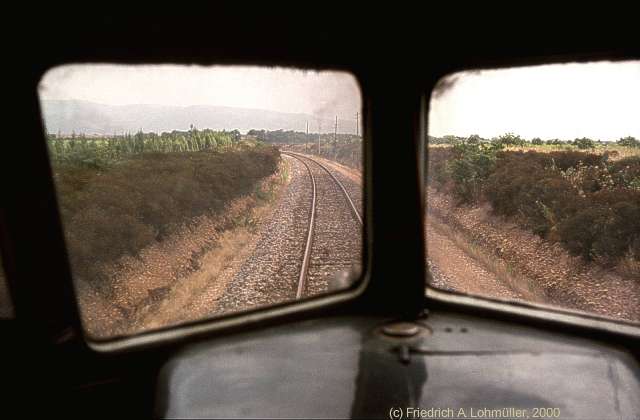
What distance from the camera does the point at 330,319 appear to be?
2.45m

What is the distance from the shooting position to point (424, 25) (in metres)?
2.12

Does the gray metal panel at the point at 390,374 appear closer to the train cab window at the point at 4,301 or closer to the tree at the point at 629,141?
the train cab window at the point at 4,301

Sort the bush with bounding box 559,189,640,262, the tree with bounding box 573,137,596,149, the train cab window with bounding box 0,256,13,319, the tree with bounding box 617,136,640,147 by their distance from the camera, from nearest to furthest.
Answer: the train cab window with bounding box 0,256,13,319, the tree with bounding box 617,136,640,147, the tree with bounding box 573,137,596,149, the bush with bounding box 559,189,640,262

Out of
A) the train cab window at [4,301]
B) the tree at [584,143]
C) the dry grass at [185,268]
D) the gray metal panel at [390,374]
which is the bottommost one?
the dry grass at [185,268]

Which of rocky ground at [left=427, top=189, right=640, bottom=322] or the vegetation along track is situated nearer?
rocky ground at [left=427, top=189, right=640, bottom=322]

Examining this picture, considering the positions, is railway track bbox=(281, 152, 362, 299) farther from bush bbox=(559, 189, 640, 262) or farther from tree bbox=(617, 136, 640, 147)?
bush bbox=(559, 189, 640, 262)

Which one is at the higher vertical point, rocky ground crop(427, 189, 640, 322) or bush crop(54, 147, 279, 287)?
bush crop(54, 147, 279, 287)

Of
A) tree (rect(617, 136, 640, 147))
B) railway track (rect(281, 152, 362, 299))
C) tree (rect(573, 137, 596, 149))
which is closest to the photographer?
tree (rect(617, 136, 640, 147))

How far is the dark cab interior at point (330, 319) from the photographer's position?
1688mm

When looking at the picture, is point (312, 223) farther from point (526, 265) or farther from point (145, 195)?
point (526, 265)

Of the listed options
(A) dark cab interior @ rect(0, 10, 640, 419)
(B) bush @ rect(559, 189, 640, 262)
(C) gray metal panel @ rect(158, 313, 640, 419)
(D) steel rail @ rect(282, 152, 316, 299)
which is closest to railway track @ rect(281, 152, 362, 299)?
(D) steel rail @ rect(282, 152, 316, 299)

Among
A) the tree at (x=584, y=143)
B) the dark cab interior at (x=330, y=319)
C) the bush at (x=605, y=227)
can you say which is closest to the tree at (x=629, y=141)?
the tree at (x=584, y=143)

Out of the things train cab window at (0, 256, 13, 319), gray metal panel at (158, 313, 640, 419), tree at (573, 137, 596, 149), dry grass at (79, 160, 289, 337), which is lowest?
dry grass at (79, 160, 289, 337)

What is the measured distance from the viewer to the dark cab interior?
5.54 ft
